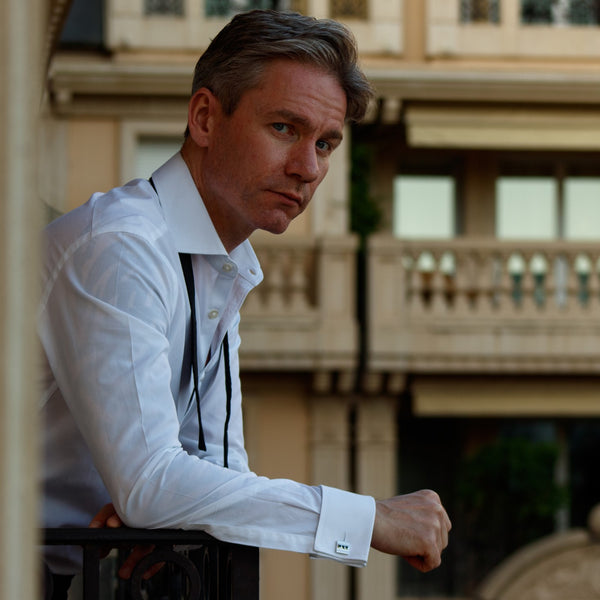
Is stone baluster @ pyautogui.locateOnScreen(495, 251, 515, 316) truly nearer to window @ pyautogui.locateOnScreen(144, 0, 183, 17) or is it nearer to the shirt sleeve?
window @ pyautogui.locateOnScreen(144, 0, 183, 17)

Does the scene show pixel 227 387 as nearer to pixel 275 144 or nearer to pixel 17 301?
pixel 275 144

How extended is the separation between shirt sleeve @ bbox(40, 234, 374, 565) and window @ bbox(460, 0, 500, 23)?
11.5 m

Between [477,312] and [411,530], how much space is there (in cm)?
1067

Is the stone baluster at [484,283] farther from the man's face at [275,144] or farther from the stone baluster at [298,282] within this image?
the man's face at [275,144]

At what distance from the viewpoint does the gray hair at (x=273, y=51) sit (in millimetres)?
1599

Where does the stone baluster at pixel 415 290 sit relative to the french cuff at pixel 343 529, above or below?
below

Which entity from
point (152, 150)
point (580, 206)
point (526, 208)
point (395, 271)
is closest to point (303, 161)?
point (395, 271)

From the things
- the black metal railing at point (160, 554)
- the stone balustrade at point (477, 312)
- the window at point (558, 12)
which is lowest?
the stone balustrade at point (477, 312)

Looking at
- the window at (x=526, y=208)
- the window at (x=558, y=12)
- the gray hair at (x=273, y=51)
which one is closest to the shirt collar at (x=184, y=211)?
A: the gray hair at (x=273, y=51)

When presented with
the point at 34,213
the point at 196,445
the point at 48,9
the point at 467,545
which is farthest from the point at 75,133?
the point at 34,213

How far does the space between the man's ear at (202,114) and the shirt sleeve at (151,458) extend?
1.03ft

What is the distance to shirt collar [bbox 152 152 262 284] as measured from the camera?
5.33 ft

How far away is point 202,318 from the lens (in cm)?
168

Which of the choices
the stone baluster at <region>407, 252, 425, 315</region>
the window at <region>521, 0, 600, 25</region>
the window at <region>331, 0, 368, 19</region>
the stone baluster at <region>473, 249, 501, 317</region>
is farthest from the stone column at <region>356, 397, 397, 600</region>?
the window at <region>521, 0, 600, 25</region>
